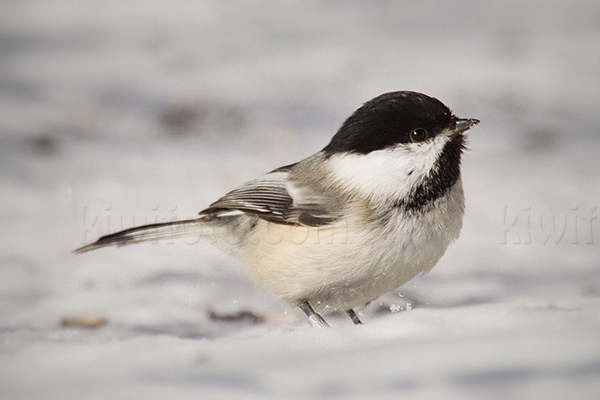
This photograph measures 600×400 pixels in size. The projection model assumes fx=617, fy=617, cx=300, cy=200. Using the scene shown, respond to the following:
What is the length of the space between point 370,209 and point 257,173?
1668 mm

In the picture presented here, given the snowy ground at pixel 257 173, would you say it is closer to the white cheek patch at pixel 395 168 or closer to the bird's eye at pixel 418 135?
the white cheek patch at pixel 395 168

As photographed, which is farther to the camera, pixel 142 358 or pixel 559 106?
pixel 559 106

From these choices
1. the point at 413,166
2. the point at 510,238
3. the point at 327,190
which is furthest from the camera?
the point at 510,238

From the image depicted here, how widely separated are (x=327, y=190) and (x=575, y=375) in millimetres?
812

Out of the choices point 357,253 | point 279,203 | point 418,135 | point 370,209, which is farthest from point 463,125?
point 279,203

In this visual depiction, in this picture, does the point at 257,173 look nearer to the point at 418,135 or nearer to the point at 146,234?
the point at 146,234

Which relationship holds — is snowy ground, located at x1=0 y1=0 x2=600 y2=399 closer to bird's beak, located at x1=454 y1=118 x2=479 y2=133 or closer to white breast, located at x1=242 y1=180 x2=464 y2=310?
white breast, located at x1=242 y1=180 x2=464 y2=310

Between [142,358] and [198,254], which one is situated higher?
[198,254]

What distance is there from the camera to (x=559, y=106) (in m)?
4.45

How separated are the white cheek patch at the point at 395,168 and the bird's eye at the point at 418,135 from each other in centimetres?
1

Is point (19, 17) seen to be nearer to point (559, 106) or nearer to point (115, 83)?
point (115, 83)

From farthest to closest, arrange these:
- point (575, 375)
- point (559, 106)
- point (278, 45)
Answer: point (278, 45)
point (559, 106)
point (575, 375)

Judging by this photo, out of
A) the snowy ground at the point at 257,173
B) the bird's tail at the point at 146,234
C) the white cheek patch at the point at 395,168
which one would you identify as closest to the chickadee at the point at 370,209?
the white cheek patch at the point at 395,168

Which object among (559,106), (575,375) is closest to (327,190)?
(575,375)
